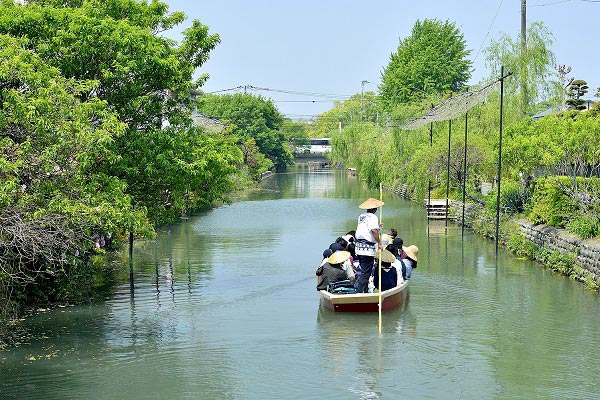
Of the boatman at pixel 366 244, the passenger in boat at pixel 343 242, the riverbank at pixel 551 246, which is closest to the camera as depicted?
the boatman at pixel 366 244

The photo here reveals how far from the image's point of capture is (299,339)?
15.2 meters

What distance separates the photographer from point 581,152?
21.8 metres

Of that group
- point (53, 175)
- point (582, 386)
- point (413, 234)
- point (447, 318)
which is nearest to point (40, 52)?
point (53, 175)

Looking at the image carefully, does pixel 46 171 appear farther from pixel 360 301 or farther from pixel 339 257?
pixel 360 301

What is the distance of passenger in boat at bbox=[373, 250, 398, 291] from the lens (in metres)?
17.0

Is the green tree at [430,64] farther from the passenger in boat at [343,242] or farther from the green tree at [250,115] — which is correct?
the passenger in boat at [343,242]

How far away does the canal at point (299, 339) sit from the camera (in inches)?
484

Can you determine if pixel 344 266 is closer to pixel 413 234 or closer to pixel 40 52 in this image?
pixel 40 52

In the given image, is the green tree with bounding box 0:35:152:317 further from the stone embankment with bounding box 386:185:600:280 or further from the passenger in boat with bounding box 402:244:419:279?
the stone embankment with bounding box 386:185:600:280

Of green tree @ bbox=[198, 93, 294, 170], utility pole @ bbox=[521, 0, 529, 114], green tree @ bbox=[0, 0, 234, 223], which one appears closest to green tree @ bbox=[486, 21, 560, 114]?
utility pole @ bbox=[521, 0, 529, 114]

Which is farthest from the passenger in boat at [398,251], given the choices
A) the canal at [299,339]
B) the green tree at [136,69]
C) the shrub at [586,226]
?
the shrub at [586,226]

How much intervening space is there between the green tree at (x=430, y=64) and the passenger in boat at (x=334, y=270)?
171 feet

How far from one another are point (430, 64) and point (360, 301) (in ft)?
183

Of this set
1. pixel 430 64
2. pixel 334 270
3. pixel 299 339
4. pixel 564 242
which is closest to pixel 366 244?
pixel 334 270
